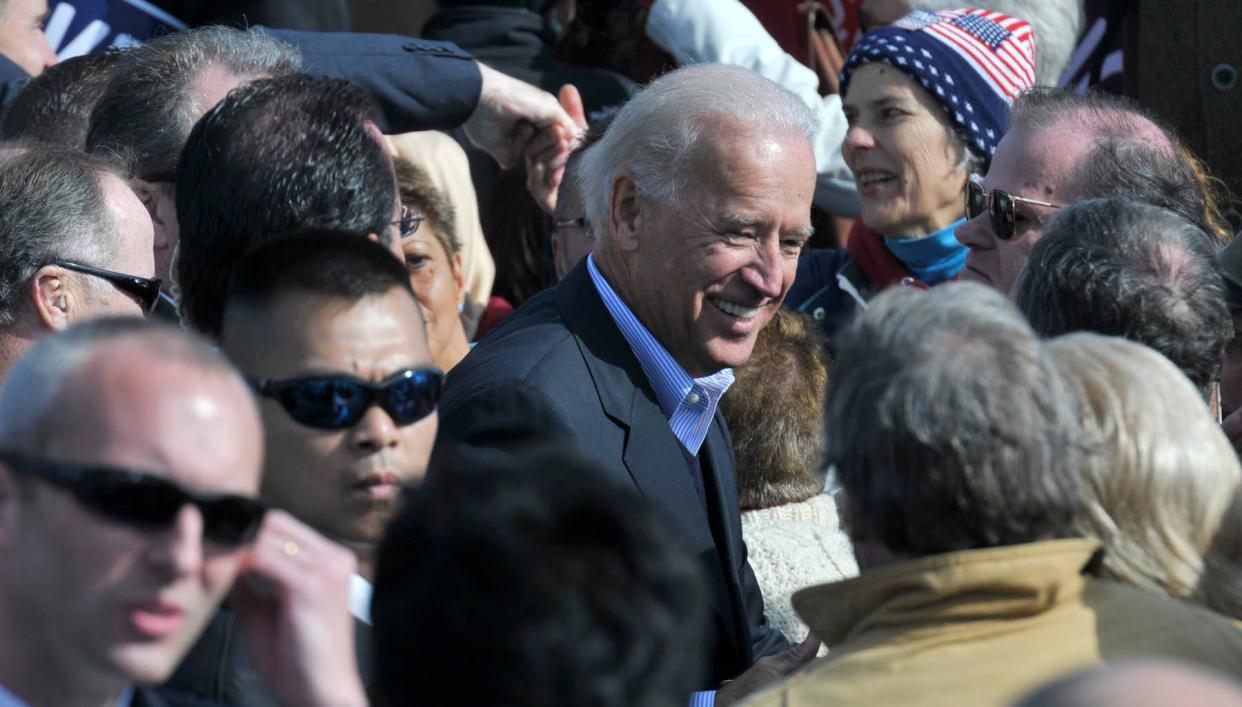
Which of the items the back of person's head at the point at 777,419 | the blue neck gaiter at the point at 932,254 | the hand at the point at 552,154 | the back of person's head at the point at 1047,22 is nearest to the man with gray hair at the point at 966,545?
the back of person's head at the point at 777,419

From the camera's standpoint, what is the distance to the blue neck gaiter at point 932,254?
518 centimetres

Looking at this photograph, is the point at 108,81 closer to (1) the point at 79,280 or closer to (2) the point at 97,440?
(1) the point at 79,280

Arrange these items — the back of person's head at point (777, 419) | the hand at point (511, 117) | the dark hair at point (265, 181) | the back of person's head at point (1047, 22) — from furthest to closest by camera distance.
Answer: the back of person's head at point (1047, 22) → the hand at point (511, 117) → the back of person's head at point (777, 419) → the dark hair at point (265, 181)

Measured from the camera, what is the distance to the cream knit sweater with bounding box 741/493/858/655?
3596mm

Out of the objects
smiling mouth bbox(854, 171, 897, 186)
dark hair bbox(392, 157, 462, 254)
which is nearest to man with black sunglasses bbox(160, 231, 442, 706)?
dark hair bbox(392, 157, 462, 254)

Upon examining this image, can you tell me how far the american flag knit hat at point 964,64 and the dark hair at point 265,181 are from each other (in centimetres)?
247

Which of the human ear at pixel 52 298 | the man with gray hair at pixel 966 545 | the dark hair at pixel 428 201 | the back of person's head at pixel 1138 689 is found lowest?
the dark hair at pixel 428 201

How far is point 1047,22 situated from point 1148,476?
3.81 m

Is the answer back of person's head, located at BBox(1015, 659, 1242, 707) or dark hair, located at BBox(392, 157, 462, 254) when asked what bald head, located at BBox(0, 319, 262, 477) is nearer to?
back of person's head, located at BBox(1015, 659, 1242, 707)

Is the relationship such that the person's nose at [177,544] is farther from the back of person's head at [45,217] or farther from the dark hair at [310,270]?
the back of person's head at [45,217]

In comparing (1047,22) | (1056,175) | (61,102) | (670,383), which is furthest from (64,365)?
(1047,22)

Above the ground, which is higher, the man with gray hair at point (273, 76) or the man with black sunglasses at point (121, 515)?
the man with black sunglasses at point (121, 515)

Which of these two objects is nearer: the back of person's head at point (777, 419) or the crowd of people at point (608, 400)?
the crowd of people at point (608, 400)

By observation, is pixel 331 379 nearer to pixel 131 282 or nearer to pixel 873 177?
pixel 131 282
